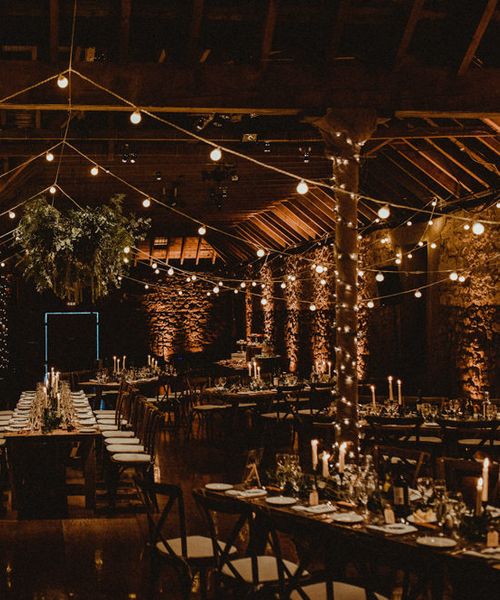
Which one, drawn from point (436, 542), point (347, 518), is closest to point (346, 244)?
point (347, 518)

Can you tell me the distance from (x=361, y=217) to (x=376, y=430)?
6.14 metres

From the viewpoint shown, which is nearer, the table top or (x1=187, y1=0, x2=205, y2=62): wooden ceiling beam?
the table top

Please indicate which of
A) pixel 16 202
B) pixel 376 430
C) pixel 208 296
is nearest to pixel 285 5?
pixel 376 430

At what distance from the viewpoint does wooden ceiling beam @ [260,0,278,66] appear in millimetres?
6281

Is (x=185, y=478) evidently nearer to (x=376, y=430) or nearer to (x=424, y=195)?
(x=376, y=430)

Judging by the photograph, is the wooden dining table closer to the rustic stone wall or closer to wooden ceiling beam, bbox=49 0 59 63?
wooden ceiling beam, bbox=49 0 59 63

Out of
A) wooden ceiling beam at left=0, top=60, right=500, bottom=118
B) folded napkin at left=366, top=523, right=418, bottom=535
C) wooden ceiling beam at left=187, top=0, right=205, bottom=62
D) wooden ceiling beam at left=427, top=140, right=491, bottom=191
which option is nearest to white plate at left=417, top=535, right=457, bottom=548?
folded napkin at left=366, top=523, right=418, bottom=535

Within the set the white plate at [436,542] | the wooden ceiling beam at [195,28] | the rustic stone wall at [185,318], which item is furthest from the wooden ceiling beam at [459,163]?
the rustic stone wall at [185,318]

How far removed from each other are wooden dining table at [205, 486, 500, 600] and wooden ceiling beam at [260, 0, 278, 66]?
3894 mm

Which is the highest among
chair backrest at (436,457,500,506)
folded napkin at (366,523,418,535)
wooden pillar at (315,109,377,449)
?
wooden pillar at (315,109,377,449)

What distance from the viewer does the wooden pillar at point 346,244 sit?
664 cm

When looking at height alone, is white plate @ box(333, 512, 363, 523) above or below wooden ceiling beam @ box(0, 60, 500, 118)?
below

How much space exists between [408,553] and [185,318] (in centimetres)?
1694

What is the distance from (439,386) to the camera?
36.0 feet
